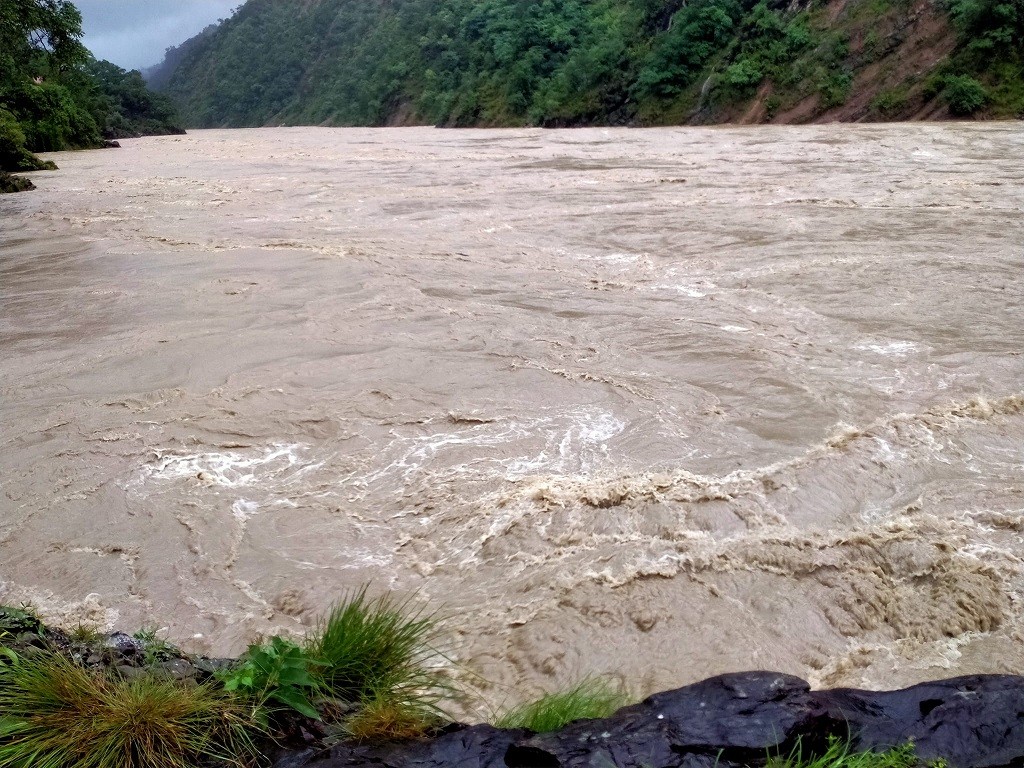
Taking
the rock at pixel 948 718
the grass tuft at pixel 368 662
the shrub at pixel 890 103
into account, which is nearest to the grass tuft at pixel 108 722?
the grass tuft at pixel 368 662

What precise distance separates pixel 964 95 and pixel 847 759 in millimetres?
32082

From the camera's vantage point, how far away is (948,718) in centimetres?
247

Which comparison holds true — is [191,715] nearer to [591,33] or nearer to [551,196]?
[551,196]

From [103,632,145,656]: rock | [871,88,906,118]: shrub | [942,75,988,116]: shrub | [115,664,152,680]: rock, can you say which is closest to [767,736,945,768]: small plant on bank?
[115,664,152,680]: rock

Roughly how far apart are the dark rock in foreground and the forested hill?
31.4 metres

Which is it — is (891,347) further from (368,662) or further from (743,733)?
(368,662)

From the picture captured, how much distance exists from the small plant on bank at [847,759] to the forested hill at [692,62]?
31.8 meters

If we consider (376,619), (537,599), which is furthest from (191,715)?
(537,599)

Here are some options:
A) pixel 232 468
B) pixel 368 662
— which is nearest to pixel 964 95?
pixel 232 468

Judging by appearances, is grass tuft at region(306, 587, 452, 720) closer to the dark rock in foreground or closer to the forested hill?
the dark rock in foreground

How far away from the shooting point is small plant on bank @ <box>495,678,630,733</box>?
2609mm

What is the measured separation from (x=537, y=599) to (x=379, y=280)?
21.0ft

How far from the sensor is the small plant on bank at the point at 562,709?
2609 mm

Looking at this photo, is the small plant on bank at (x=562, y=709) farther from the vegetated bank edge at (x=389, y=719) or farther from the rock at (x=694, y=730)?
the rock at (x=694, y=730)
